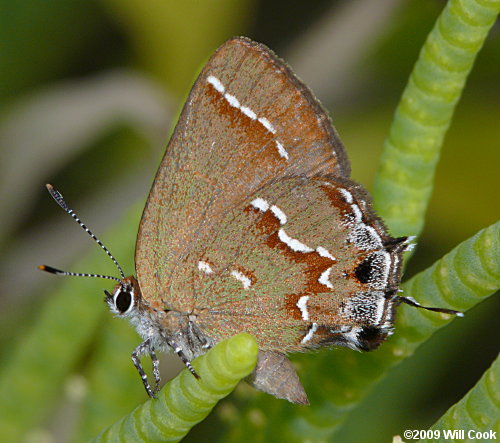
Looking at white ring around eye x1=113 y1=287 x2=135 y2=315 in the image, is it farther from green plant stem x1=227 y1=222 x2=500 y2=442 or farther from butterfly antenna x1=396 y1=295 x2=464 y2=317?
butterfly antenna x1=396 y1=295 x2=464 y2=317

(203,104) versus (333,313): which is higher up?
(203,104)

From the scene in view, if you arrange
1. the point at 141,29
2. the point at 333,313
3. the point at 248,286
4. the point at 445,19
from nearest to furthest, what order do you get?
the point at 445,19 → the point at 333,313 → the point at 248,286 → the point at 141,29

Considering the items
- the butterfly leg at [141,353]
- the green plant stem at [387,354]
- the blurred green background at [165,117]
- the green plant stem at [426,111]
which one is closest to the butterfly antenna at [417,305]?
the green plant stem at [387,354]

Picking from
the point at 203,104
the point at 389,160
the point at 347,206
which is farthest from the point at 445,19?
the point at 203,104

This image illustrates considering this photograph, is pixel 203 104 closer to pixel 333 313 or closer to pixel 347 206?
pixel 347 206

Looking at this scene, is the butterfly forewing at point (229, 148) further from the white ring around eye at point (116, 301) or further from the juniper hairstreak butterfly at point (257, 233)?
the white ring around eye at point (116, 301)

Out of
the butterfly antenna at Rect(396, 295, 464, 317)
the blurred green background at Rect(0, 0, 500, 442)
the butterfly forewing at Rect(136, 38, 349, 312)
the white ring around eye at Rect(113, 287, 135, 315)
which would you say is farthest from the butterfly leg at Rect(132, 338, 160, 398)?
the butterfly antenna at Rect(396, 295, 464, 317)

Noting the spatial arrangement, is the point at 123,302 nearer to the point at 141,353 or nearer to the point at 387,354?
the point at 141,353
